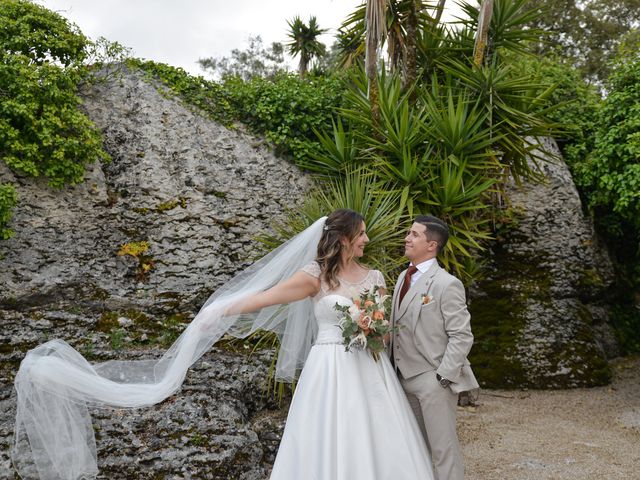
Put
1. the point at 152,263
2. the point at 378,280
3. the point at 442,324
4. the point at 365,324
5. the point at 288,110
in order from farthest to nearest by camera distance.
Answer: the point at 288,110
the point at 152,263
the point at 378,280
the point at 442,324
the point at 365,324

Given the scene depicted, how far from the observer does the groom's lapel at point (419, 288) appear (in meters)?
3.92

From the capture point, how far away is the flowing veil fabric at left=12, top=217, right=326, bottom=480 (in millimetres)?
3773

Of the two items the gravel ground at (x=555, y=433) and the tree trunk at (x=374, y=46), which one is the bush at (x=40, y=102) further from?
the gravel ground at (x=555, y=433)

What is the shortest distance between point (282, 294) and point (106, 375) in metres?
1.38

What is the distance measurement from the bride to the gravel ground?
2.24 m

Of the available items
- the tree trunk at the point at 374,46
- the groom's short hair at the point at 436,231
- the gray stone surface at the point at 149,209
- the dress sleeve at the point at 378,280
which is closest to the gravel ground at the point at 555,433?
the dress sleeve at the point at 378,280

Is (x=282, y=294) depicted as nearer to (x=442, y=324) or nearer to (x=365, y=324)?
(x=365, y=324)

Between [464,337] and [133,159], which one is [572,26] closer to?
[133,159]

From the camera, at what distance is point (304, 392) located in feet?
12.4

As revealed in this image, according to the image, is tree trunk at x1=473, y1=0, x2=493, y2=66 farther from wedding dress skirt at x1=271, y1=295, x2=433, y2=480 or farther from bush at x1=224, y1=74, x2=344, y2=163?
wedding dress skirt at x1=271, y1=295, x2=433, y2=480

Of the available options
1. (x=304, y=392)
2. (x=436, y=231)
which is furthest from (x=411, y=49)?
(x=304, y=392)

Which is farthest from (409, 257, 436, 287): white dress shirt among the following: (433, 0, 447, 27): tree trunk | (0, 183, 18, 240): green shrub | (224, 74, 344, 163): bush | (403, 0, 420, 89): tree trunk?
(433, 0, 447, 27): tree trunk

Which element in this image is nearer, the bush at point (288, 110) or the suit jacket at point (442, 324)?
the suit jacket at point (442, 324)

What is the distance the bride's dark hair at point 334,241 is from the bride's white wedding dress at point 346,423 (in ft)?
0.60
